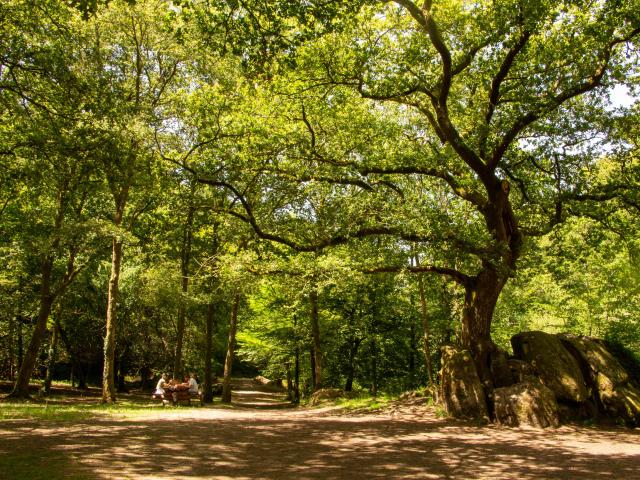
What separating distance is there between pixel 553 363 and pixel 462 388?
9.11ft

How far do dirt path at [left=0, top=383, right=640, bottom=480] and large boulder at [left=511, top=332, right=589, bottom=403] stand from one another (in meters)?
1.35

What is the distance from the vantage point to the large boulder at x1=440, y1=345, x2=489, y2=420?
1334cm

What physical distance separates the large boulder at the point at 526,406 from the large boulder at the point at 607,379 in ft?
7.05

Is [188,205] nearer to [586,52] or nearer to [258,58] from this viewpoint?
[258,58]

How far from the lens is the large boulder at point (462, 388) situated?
13.3 m

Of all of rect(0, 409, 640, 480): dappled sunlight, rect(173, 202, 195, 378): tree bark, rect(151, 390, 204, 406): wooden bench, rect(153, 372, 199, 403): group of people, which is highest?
rect(173, 202, 195, 378): tree bark

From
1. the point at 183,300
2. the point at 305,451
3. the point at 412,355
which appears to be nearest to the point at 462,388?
the point at 305,451

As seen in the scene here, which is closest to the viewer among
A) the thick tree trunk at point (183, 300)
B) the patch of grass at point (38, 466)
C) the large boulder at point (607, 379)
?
the patch of grass at point (38, 466)

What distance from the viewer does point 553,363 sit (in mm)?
13820

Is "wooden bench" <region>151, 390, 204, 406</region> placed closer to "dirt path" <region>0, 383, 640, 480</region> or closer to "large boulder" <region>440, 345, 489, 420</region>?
"dirt path" <region>0, 383, 640, 480</region>

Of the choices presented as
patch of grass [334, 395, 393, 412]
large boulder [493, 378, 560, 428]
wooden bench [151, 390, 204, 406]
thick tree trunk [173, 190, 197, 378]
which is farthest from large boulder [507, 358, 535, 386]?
wooden bench [151, 390, 204, 406]

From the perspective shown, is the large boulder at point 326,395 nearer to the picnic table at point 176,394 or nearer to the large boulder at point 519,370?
the picnic table at point 176,394

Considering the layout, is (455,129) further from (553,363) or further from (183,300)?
(183,300)

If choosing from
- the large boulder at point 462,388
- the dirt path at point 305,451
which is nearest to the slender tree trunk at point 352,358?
the large boulder at point 462,388
